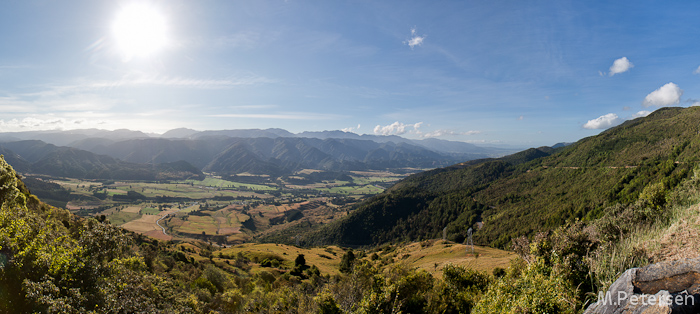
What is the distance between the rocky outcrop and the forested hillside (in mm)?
95722

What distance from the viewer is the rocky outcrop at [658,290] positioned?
6.47m

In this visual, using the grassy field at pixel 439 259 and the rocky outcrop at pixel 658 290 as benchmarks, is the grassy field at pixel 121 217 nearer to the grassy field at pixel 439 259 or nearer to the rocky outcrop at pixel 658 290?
the grassy field at pixel 439 259

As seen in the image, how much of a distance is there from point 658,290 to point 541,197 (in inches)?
6257

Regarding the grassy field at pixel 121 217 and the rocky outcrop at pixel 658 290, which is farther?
the grassy field at pixel 121 217

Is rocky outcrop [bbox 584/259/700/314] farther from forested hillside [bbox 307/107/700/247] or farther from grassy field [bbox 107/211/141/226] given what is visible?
grassy field [bbox 107/211/141/226]

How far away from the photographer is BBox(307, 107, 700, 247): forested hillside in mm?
97062

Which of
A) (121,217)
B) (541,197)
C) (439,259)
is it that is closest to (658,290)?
(439,259)

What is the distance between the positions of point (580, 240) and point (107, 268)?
25.8 metres

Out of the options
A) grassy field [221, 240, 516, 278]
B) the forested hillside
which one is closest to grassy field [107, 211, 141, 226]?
the forested hillside

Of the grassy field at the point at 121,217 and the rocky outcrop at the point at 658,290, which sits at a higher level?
the rocky outcrop at the point at 658,290

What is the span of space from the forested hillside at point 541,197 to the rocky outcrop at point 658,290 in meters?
95.7

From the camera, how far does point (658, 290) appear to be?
7.19 m

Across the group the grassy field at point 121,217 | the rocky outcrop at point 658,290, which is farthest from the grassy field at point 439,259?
the grassy field at point 121,217

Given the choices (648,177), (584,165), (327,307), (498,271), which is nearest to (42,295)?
(327,307)
